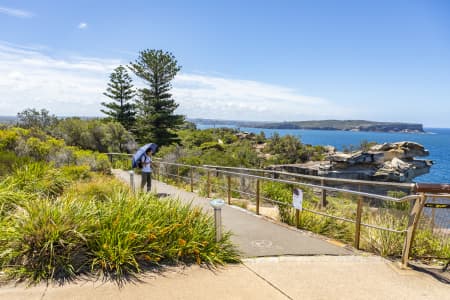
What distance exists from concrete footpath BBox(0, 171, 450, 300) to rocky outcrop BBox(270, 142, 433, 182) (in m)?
24.0

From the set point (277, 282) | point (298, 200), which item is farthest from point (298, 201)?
point (277, 282)

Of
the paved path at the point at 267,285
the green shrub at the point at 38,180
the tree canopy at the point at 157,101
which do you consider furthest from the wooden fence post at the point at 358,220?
the tree canopy at the point at 157,101

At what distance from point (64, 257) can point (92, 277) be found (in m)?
0.45

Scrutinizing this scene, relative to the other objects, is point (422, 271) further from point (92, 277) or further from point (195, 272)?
point (92, 277)

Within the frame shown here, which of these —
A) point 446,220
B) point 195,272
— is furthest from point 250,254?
point 446,220

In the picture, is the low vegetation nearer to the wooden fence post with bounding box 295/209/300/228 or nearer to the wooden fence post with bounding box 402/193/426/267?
the wooden fence post with bounding box 295/209/300/228

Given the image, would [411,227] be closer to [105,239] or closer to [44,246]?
[105,239]

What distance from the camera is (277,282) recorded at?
12.9ft

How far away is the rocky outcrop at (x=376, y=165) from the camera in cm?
3058

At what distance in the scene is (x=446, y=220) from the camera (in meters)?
4.82

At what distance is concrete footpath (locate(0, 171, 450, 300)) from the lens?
139 inches

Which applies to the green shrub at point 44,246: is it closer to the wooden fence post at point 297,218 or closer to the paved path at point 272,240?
the paved path at point 272,240

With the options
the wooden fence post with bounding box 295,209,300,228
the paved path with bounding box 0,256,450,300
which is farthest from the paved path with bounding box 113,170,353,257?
the paved path with bounding box 0,256,450,300

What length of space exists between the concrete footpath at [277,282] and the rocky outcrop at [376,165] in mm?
24046
